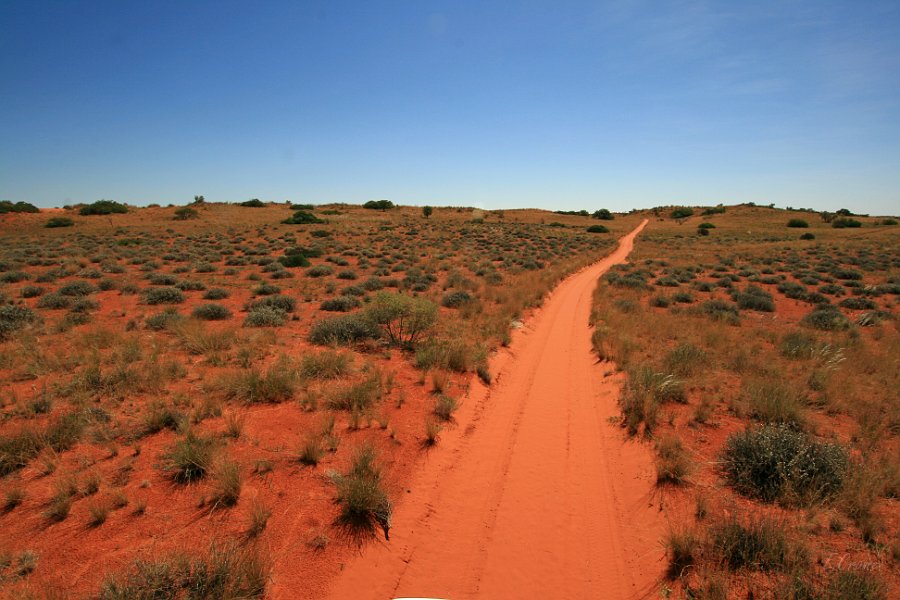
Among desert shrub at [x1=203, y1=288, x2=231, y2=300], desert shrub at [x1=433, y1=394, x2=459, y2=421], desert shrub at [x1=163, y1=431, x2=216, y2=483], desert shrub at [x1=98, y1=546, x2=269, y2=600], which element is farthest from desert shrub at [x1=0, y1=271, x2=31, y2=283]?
desert shrub at [x1=433, y1=394, x2=459, y2=421]

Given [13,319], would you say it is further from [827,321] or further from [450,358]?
[827,321]

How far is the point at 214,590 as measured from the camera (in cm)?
340

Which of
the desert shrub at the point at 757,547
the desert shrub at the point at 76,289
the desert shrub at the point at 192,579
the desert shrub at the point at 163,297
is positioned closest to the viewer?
the desert shrub at the point at 192,579

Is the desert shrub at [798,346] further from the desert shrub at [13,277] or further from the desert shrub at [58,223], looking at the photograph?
the desert shrub at [58,223]

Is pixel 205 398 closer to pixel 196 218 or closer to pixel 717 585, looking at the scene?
pixel 717 585

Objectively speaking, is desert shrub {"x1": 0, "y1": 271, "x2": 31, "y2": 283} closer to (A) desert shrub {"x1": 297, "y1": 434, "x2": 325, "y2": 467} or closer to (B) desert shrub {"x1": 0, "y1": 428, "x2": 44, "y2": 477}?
(B) desert shrub {"x1": 0, "y1": 428, "x2": 44, "y2": 477}

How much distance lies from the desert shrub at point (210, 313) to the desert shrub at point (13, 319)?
3891 mm

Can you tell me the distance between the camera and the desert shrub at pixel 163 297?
14508 millimetres

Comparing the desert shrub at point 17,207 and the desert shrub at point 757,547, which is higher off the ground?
the desert shrub at point 17,207

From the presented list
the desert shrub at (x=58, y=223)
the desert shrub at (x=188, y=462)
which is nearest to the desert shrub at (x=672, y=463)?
the desert shrub at (x=188, y=462)

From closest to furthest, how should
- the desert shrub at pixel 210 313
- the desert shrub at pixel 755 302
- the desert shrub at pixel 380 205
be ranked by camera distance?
the desert shrub at pixel 210 313 → the desert shrub at pixel 755 302 → the desert shrub at pixel 380 205

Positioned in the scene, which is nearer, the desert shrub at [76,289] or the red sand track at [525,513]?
the red sand track at [525,513]

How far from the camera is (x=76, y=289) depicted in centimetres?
1502

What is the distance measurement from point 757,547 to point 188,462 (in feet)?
23.0
